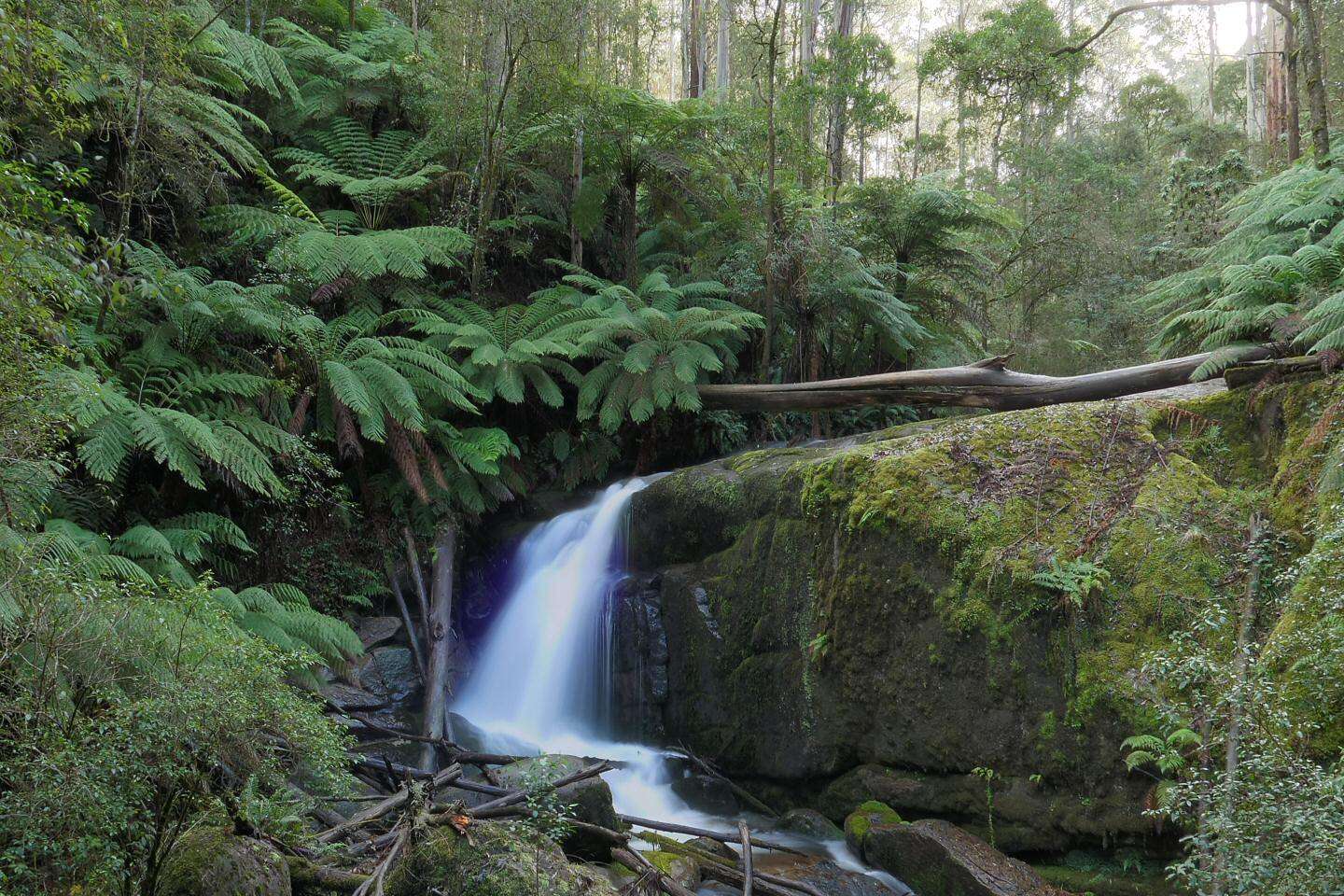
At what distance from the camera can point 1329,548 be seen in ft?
12.1

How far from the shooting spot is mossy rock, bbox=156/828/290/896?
10.3ft

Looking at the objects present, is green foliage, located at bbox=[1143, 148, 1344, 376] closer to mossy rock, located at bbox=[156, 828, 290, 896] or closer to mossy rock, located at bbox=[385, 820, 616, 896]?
mossy rock, located at bbox=[385, 820, 616, 896]

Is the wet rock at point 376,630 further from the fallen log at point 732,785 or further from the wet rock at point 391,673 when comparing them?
the fallen log at point 732,785

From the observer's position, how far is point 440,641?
780cm

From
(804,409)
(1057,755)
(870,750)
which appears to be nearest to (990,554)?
(1057,755)

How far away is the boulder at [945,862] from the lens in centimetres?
442

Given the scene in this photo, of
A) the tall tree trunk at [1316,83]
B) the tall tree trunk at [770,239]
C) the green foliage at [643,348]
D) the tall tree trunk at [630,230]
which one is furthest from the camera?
the tall tree trunk at [630,230]

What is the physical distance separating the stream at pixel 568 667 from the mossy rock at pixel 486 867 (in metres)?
2.42

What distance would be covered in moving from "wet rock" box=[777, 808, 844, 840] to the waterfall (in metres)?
2.10

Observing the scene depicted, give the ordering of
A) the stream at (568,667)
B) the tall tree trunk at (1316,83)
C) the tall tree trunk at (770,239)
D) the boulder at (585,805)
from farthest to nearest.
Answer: the tall tree trunk at (770,239) → the tall tree trunk at (1316,83) → the stream at (568,667) → the boulder at (585,805)

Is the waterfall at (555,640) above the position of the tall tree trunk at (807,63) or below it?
below

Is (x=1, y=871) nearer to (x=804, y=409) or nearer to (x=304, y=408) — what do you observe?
(x=304, y=408)

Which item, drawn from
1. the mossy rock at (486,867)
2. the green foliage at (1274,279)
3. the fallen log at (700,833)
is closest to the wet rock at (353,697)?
the fallen log at (700,833)

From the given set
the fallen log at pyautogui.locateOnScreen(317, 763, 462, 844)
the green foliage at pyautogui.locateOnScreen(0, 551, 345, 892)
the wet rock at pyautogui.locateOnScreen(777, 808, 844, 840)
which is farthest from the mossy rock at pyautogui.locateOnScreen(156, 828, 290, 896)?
the wet rock at pyautogui.locateOnScreen(777, 808, 844, 840)
